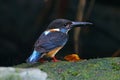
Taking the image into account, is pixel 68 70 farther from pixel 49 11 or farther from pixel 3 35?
pixel 3 35

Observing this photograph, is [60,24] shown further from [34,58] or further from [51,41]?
[34,58]

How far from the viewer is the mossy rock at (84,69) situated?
509 cm

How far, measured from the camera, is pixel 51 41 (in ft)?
19.5

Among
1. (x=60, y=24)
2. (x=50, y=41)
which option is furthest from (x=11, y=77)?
(x=60, y=24)

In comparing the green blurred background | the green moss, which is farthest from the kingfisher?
the green blurred background

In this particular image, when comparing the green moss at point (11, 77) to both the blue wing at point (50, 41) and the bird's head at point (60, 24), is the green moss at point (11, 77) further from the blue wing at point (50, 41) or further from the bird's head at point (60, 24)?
the bird's head at point (60, 24)

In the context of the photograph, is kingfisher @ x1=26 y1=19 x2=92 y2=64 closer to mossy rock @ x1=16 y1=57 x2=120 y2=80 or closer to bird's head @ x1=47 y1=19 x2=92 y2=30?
bird's head @ x1=47 y1=19 x2=92 y2=30

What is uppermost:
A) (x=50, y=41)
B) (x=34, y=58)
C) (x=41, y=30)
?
(x=50, y=41)

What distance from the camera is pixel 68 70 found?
17.4 feet

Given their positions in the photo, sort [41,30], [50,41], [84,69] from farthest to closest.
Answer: [41,30]
[50,41]
[84,69]

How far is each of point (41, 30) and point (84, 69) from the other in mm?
3922

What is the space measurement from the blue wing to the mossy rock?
6.6 inches

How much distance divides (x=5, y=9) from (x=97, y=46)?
175 centimetres

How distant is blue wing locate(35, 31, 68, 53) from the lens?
5824 millimetres
